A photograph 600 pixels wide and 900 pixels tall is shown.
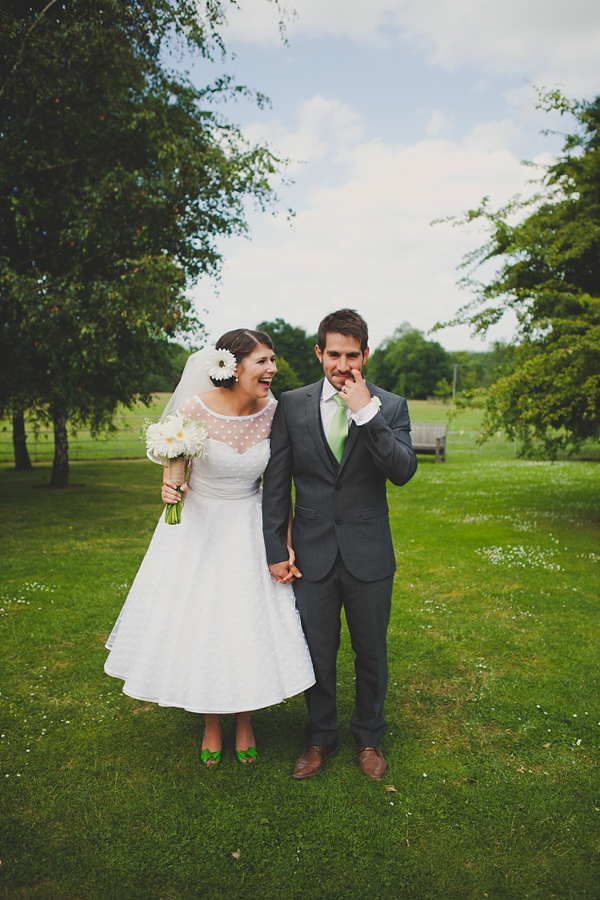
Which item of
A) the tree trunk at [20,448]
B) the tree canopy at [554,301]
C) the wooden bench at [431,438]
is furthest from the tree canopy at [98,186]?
the wooden bench at [431,438]

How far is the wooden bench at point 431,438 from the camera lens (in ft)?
88.8

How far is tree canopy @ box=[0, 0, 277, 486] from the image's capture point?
399 inches

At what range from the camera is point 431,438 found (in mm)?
27562

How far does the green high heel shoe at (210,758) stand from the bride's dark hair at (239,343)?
7.60 ft

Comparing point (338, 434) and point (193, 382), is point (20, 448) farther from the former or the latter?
point (338, 434)

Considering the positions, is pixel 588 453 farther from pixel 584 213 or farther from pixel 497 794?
pixel 497 794

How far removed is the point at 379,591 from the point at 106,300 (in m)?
8.45

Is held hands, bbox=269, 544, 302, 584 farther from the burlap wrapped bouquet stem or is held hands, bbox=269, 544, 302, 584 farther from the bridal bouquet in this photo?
the burlap wrapped bouquet stem

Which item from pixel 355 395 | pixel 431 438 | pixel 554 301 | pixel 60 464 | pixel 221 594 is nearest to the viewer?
pixel 355 395

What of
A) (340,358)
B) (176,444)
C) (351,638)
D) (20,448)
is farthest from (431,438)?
(176,444)

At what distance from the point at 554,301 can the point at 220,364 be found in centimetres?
850

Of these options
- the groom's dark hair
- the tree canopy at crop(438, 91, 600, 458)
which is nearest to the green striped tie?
the groom's dark hair

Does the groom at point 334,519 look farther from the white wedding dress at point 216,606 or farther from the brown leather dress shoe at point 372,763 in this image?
the white wedding dress at point 216,606

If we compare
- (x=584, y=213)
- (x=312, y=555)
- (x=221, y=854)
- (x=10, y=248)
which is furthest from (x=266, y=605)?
(x=10, y=248)
